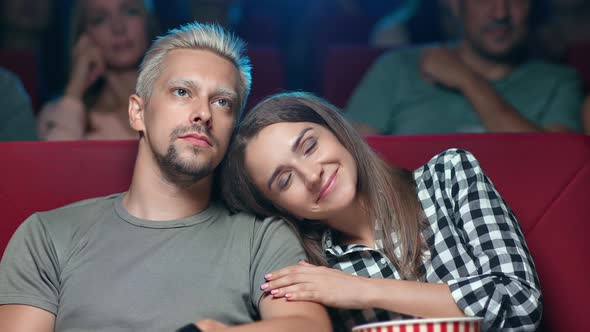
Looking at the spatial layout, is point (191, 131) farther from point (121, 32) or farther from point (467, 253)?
point (121, 32)

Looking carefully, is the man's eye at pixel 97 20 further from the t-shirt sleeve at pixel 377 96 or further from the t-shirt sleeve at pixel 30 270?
the t-shirt sleeve at pixel 30 270

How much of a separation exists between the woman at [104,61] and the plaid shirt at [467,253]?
1021mm

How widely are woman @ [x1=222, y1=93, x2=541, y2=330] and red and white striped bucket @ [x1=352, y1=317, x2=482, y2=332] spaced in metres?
0.22

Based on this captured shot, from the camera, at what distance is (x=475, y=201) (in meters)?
1.28

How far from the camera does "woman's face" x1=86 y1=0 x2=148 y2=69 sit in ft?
7.20

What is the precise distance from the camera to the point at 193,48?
144 cm

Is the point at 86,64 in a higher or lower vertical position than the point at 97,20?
lower

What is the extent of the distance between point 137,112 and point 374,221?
483 mm

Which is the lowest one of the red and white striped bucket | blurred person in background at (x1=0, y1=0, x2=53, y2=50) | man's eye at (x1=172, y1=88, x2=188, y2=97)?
blurred person in background at (x1=0, y1=0, x2=53, y2=50)

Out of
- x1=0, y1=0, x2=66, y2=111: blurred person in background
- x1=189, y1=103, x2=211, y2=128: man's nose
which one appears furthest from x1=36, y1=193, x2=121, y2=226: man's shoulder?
x1=0, y1=0, x2=66, y2=111: blurred person in background

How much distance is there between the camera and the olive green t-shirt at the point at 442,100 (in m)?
2.12

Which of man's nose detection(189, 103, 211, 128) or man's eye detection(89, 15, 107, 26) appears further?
man's eye detection(89, 15, 107, 26)

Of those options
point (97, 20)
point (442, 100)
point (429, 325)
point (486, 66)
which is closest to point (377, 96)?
point (442, 100)

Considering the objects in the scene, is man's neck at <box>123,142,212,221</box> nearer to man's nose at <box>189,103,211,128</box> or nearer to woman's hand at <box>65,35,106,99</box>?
man's nose at <box>189,103,211,128</box>
